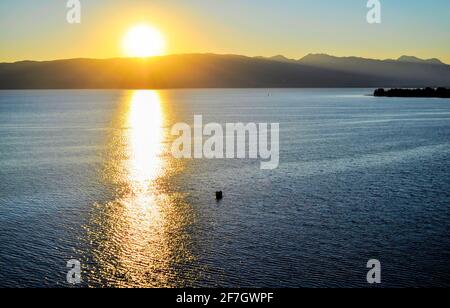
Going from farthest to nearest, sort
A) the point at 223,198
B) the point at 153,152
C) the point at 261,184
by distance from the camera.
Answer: the point at 153,152
the point at 261,184
the point at 223,198

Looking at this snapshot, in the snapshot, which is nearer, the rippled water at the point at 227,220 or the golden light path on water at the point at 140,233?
the golden light path on water at the point at 140,233

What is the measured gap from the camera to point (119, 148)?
85.2 meters

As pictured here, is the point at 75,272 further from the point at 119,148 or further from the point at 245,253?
the point at 119,148

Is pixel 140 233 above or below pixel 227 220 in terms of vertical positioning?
below

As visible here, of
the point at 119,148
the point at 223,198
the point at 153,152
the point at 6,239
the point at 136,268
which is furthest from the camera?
the point at 119,148

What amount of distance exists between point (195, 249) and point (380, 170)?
34.0 meters

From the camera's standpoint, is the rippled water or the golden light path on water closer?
the golden light path on water

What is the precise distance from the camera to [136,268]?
2992cm

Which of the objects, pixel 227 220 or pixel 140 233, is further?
pixel 227 220
